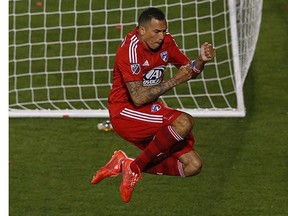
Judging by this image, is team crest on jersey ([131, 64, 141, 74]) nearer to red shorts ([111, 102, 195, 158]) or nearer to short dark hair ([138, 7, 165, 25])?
short dark hair ([138, 7, 165, 25])

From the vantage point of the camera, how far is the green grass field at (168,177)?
330 inches

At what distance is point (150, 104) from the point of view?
7.09 m

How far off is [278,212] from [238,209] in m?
0.38

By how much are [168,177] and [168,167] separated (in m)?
1.62

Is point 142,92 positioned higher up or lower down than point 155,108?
higher up

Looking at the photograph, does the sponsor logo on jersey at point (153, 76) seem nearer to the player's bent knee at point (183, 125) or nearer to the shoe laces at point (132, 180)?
the player's bent knee at point (183, 125)

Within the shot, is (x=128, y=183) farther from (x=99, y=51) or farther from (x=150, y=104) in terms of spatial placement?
(x=99, y=51)

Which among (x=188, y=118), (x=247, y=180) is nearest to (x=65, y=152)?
(x=247, y=180)

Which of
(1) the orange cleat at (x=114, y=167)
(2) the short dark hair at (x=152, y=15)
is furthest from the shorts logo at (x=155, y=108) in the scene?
(2) the short dark hair at (x=152, y=15)

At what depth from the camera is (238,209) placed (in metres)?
8.27

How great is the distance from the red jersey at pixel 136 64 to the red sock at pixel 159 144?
1.13ft

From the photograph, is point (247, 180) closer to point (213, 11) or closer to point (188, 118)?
point (188, 118)

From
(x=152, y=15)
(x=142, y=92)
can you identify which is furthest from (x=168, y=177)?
(x=152, y=15)

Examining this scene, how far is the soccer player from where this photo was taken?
6551 mm
